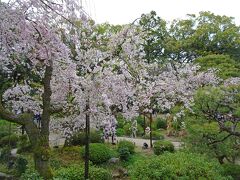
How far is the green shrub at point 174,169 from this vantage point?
796cm

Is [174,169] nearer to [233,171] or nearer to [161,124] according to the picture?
[233,171]

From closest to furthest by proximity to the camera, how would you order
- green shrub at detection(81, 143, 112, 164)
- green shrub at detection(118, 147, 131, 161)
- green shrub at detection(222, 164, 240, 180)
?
1. green shrub at detection(222, 164, 240, 180)
2. green shrub at detection(81, 143, 112, 164)
3. green shrub at detection(118, 147, 131, 161)

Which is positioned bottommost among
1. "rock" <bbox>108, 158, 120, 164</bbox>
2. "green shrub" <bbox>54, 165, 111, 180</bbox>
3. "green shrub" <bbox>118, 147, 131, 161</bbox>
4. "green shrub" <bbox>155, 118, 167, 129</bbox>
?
"green shrub" <bbox>54, 165, 111, 180</bbox>

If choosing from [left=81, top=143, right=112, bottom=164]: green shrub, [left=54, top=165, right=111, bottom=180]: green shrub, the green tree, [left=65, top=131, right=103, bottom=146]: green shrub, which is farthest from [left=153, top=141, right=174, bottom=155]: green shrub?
[left=54, top=165, right=111, bottom=180]: green shrub

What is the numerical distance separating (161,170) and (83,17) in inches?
153

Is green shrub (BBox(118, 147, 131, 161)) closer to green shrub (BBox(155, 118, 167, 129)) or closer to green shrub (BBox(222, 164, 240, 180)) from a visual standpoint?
green shrub (BBox(222, 164, 240, 180))

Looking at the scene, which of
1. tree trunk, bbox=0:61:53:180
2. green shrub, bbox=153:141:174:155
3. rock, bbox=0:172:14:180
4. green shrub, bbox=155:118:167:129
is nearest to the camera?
tree trunk, bbox=0:61:53:180

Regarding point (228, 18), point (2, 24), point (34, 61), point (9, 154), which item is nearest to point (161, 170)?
point (34, 61)

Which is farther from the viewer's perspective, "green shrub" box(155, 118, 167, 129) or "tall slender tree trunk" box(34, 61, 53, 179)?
"green shrub" box(155, 118, 167, 129)

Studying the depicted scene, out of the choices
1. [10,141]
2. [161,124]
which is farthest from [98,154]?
[161,124]

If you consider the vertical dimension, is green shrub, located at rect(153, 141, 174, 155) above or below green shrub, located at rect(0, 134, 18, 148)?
below

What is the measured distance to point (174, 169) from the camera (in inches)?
316

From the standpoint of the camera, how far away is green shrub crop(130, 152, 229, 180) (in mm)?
7957

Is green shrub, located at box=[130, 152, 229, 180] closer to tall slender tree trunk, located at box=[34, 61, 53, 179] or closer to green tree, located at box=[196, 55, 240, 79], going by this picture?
tall slender tree trunk, located at box=[34, 61, 53, 179]
